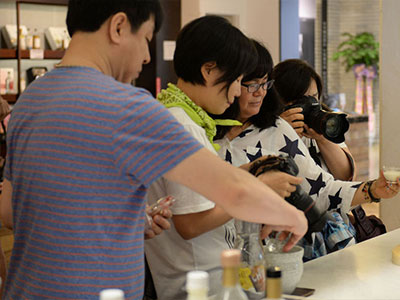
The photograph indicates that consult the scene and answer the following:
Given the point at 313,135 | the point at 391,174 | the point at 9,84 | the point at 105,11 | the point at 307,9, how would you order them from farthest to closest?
the point at 307,9 < the point at 9,84 < the point at 313,135 < the point at 391,174 < the point at 105,11

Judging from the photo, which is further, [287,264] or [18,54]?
[18,54]

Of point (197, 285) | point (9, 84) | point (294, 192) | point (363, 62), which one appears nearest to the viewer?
point (197, 285)

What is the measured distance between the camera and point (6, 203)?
1622 millimetres

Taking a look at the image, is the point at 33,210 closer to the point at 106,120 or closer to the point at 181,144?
the point at 106,120

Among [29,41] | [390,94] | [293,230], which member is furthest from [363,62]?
[293,230]

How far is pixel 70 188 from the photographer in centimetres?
134

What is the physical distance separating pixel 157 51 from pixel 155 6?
519cm

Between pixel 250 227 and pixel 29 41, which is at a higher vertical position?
pixel 29 41

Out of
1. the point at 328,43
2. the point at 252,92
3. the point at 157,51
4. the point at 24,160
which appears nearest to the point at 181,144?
the point at 24,160

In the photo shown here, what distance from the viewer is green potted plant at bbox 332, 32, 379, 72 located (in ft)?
37.6

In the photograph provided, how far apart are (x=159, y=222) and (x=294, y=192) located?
14.6 inches

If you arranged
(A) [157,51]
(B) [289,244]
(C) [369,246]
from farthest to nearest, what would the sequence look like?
(A) [157,51] → (C) [369,246] → (B) [289,244]

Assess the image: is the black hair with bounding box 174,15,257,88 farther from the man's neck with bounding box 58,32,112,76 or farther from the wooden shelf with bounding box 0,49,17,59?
the wooden shelf with bounding box 0,49,17,59

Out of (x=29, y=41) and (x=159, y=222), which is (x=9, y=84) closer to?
(x=29, y=41)
